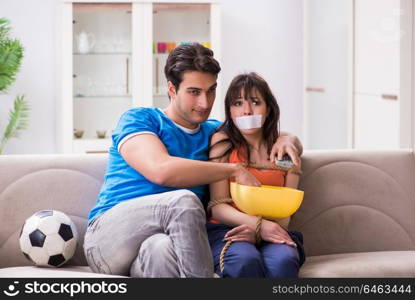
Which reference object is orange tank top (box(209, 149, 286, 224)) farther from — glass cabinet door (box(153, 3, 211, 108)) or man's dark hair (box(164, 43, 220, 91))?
glass cabinet door (box(153, 3, 211, 108))

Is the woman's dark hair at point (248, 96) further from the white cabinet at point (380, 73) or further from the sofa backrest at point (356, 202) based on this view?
the white cabinet at point (380, 73)

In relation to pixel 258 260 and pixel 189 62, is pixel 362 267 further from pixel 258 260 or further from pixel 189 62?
pixel 189 62

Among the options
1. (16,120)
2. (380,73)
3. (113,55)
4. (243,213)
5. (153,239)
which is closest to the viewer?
(153,239)

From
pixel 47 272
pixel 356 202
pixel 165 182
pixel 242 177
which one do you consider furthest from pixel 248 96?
pixel 47 272

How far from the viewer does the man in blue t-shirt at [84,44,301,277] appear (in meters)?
2.17

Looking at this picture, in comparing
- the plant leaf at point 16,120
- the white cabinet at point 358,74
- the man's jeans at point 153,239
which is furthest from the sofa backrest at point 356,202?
the plant leaf at point 16,120

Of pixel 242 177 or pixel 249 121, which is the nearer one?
pixel 242 177

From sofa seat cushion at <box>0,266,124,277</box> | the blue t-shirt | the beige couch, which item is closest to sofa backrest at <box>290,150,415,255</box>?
the beige couch

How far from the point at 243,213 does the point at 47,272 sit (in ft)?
2.23

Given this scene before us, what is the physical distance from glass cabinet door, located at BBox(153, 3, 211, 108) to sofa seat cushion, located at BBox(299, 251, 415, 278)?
130 inches

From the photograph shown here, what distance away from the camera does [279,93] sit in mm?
6172

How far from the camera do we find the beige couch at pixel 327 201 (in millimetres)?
2607

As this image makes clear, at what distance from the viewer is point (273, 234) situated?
2.44 meters

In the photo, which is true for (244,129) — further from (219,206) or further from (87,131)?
(87,131)
